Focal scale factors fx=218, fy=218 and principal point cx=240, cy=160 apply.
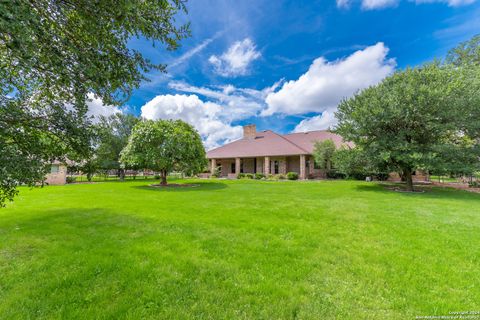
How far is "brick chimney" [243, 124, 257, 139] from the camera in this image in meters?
33.2

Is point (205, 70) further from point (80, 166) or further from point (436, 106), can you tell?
point (436, 106)

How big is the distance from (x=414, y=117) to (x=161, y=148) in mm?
17926

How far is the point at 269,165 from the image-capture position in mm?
27328

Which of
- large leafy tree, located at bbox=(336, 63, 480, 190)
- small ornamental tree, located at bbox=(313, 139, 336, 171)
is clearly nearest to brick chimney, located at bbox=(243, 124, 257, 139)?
small ornamental tree, located at bbox=(313, 139, 336, 171)

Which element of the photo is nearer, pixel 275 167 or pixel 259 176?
pixel 259 176

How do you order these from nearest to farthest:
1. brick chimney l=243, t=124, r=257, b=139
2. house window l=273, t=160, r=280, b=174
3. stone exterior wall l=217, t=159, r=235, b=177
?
house window l=273, t=160, r=280, b=174 < stone exterior wall l=217, t=159, r=235, b=177 < brick chimney l=243, t=124, r=257, b=139

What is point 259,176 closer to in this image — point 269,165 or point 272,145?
point 269,165

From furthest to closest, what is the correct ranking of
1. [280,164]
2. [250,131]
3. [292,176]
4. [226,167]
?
[250,131] < [226,167] < [280,164] < [292,176]

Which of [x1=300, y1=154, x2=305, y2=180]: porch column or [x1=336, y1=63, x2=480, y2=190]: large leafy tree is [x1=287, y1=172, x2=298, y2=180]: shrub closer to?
[x1=300, y1=154, x2=305, y2=180]: porch column

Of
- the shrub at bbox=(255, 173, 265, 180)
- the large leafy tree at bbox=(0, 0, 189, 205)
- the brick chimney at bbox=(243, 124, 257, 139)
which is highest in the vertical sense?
the brick chimney at bbox=(243, 124, 257, 139)

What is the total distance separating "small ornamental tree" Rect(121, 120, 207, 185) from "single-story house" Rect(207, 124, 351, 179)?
1068 centimetres

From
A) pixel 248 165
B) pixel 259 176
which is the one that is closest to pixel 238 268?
pixel 259 176

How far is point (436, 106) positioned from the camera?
13227mm

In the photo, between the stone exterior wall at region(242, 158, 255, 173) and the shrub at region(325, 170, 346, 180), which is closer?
the shrub at region(325, 170, 346, 180)
